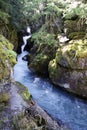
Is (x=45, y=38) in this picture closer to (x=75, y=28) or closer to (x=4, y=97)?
(x=75, y=28)

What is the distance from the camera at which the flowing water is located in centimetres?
1353

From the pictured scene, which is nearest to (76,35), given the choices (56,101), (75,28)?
(75,28)

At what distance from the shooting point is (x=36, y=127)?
9.70 meters

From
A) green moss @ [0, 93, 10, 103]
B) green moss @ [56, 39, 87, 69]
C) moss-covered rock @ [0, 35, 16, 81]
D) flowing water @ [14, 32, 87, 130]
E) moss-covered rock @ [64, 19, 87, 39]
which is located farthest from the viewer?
moss-covered rock @ [64, 19, 87, 39]

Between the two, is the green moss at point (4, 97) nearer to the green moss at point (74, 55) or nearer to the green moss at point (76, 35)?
the green moss at point (74, 55)

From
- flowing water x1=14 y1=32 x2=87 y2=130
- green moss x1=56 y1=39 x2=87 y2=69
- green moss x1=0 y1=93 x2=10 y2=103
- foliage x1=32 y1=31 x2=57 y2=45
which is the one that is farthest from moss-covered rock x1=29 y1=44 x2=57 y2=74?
green moss x1=0 y1=93 x2=10 y2=103

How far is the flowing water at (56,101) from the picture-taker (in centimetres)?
1353

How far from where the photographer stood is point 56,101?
15875 millimetres

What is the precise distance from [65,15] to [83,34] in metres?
2.28

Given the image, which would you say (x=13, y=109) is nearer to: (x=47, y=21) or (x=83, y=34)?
(x=83, y=34)

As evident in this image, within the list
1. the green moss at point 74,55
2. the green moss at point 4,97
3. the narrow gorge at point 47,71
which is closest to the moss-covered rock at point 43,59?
the narrow gorge at point 47,71

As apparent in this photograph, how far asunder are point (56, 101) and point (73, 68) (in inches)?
95.6

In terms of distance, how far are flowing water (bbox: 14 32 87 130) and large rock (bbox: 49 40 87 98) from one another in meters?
0.64

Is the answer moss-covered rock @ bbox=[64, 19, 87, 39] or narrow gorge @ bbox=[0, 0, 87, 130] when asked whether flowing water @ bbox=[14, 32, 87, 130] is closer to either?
narrow gorge @ bbox=[0, 0, 87, 130]
